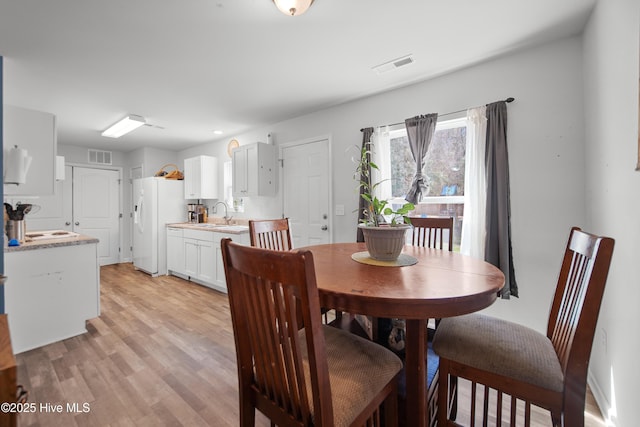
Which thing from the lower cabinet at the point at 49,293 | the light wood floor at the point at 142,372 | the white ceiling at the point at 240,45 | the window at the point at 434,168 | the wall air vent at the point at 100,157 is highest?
the white ceiling at the point at 240,45

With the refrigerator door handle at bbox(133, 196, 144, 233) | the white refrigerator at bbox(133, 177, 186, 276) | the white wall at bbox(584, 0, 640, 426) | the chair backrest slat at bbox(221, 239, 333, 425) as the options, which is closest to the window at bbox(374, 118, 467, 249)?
the white wall at bbox(584, 0, 640, 426)

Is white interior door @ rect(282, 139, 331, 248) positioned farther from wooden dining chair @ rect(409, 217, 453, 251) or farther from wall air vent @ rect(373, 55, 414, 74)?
wooden dining chair @ rect(409, 217, 453, 251)

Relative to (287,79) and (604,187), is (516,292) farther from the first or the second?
(287,79)

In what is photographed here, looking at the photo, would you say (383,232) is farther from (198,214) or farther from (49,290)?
(198,214)

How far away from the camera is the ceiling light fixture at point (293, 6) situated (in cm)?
157

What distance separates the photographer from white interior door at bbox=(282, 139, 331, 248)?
3.41 meters

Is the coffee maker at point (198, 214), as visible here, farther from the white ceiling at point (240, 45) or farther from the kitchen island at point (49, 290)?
the kitchen island at point (49, 290)

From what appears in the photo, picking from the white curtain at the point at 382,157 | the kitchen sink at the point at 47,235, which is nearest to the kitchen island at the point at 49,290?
the kitchen sink at the point at 47,235

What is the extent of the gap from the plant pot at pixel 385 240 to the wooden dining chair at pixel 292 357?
479 mm

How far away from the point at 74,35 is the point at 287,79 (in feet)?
5.22

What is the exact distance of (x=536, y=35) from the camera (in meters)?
1.95

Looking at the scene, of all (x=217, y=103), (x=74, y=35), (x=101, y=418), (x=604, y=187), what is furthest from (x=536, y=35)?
(x=101, y=418)

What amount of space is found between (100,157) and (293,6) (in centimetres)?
585

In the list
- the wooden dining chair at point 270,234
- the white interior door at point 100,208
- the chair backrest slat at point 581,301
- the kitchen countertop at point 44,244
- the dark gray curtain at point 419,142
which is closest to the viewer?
the chair backrest slat at point 581,301
